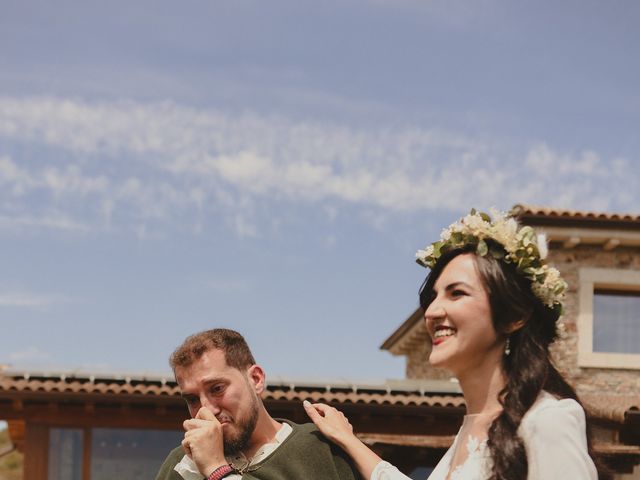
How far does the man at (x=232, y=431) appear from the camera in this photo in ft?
10.8

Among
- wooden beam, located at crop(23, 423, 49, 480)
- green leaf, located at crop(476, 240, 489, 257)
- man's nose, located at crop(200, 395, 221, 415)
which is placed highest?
wooden beam, located at crop(23, 423, 49, 480)

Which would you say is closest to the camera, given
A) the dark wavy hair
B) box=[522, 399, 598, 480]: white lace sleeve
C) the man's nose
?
box=[522, 399, 598, 480]: white lace sleeve

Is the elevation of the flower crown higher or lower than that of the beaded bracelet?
higher

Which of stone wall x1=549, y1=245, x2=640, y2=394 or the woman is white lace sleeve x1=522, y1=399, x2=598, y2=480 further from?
stone wall x1=549, y1=245, x2=640, y2=394

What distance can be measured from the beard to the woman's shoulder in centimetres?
93

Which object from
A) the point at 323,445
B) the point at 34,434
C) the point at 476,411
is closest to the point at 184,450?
the point at 323,445

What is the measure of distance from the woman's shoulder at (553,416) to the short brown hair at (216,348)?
973 mm

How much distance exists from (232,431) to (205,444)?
0.15 metres

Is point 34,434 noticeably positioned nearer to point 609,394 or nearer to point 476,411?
point 609,394

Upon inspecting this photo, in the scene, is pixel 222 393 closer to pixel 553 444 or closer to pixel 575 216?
pixel 553 444

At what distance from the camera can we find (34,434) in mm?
12359

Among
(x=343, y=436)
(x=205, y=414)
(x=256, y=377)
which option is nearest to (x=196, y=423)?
(x=205, y=414)

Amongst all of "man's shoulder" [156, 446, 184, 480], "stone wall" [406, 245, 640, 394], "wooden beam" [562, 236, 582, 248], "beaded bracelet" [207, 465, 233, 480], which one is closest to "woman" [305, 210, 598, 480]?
"beaded bracelet" [207, 465, 233, 480]

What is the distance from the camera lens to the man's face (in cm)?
336
